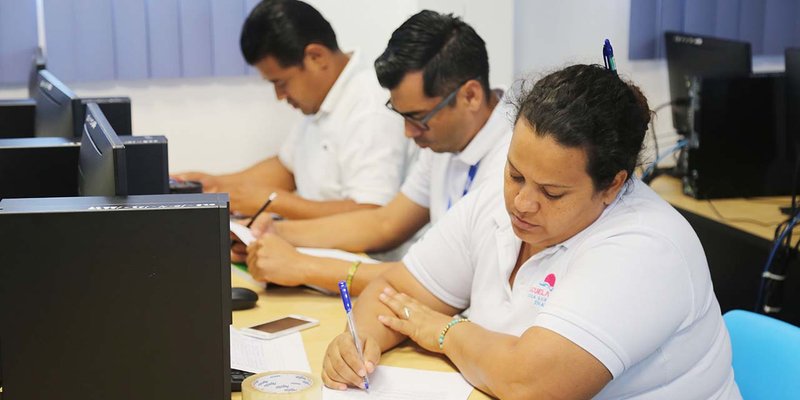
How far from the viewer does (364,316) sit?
71.6 inches

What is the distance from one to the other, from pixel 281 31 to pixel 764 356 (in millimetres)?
1756

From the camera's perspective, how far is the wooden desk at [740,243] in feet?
9.52

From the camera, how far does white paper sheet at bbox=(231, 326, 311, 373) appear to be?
1647mm

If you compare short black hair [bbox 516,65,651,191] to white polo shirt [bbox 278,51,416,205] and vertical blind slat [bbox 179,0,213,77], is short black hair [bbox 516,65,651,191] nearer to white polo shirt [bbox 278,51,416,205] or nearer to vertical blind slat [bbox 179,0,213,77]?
white polo shirt [bbox 278,51,416,205]

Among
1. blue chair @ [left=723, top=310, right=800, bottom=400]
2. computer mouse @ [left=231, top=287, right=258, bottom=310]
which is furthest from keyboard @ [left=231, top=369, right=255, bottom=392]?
blue chair @ [left=723, top=310, right=800, bottom=400]

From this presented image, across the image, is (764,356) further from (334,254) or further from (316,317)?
(334,254)

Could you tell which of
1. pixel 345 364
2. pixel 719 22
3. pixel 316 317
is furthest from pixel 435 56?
pixel 719 22

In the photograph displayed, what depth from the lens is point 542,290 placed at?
159 centimetres

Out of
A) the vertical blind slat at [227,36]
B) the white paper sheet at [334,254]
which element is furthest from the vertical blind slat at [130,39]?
the white paper sheet at [334,254]

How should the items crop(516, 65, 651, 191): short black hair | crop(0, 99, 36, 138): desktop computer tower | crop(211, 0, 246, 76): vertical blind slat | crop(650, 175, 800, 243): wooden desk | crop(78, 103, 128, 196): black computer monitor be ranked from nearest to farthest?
crop(78, 103, 128, 196): black computer monitor
crop(516, 65, 651, 191): short black hair
crop(0, 99, 36, 138): desktop computer tower
crop(650, 175, 800, 243): wooden desk
crop(211, 0, 246, 76): vertical blind slat

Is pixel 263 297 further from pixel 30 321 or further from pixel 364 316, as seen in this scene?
pixel 30 321

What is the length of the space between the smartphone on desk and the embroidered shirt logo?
19.8 inches

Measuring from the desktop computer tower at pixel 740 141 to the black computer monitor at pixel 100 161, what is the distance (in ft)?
7.35

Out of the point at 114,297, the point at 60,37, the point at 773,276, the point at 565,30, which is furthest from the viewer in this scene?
the point at 565,30
